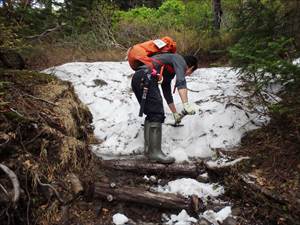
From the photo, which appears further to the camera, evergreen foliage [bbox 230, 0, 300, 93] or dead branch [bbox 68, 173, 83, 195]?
evergreen foliage [bbox 230, 0, 300, 93]

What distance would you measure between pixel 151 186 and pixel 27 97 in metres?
1.89

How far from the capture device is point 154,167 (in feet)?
16.5

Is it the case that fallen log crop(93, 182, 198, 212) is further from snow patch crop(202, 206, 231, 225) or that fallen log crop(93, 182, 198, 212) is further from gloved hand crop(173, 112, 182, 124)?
gloved hand crop(173, 112, 182, 124)

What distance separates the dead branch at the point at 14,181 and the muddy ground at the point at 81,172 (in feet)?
0.68

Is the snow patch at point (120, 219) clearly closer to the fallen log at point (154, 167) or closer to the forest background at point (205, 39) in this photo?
the fallen log at point (154, 167)

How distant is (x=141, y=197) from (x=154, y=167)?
72cm

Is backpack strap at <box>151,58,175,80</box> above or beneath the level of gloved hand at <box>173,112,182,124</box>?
above

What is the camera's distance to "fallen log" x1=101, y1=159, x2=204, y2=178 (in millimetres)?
4934

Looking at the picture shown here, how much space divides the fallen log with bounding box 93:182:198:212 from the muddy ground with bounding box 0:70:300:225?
0.06 m

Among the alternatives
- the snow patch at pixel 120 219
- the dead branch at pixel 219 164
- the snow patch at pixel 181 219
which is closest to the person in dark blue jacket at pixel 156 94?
the dead branch at pixel 219 164

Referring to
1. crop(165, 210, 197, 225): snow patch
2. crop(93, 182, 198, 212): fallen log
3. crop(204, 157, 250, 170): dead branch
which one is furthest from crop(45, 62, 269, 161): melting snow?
crop(165, 210, 197, 225): snow patch

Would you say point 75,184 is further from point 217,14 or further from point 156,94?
point 217,14

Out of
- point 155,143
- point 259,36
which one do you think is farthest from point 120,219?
point 259,36

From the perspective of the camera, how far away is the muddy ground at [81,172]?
3844mm
